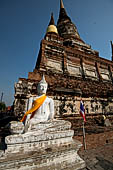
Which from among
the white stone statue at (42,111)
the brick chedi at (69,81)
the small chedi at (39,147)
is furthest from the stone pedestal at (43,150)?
the brick chedi at (69,81)

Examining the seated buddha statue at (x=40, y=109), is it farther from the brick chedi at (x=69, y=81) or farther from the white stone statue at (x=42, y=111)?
the brick chedi at (x=69, y=81)

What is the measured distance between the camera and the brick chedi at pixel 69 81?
207 inches

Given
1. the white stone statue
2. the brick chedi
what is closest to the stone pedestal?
the white stone statue

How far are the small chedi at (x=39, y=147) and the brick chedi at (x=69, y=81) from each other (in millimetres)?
1880

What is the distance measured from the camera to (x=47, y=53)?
8.41 meters

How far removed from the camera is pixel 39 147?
184 centimetres

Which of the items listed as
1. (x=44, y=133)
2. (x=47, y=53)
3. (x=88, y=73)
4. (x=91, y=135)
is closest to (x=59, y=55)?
(x=47, y=53)

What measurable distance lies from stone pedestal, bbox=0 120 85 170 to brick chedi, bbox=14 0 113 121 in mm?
1932

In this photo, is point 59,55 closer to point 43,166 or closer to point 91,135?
point 91,135

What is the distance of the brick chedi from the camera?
17.3 feet

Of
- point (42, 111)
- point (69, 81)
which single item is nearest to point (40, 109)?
point (42, 111)

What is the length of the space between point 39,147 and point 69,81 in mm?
5369

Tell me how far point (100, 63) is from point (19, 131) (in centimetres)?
1206

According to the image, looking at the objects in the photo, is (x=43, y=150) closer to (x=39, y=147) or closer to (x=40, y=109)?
(x=39, y=147)
